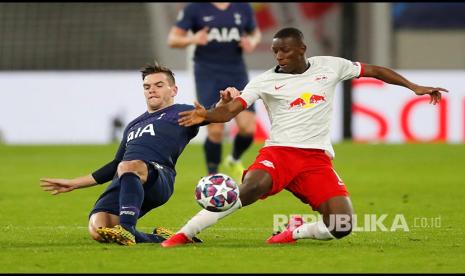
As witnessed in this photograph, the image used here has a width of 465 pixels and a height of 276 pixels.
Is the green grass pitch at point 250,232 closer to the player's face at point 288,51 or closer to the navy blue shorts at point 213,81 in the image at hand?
the navy blue shorts at point 213,81

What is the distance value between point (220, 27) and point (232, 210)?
5.72m

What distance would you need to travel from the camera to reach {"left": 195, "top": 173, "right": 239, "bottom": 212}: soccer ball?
7.02 m

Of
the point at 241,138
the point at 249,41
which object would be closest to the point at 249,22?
the point at 249,41

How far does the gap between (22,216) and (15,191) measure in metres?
2.83

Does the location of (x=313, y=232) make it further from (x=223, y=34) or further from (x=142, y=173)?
(x=223, y=34)

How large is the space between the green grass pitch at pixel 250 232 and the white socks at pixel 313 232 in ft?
0.20

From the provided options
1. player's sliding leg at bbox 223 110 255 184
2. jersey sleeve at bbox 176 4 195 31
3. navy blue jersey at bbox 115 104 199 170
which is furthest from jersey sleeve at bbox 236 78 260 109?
jersey sleeve at bbox 176 4 195 31

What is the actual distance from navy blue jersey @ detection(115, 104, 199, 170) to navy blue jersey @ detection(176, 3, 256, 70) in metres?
4.59

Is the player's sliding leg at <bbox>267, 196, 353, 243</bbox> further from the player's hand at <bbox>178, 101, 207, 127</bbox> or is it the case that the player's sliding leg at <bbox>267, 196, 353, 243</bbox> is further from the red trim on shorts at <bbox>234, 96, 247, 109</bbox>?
the player's hand at <bbox>178, 101, 207, 127</bbox>

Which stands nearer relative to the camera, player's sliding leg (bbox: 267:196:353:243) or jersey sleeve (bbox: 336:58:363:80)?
player's sliding leg (bbox: 267:196:353:243)

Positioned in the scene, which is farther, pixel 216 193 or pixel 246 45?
pixel 246 45

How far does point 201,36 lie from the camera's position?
12359 millimetres

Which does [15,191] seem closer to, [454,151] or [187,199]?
[187,199]

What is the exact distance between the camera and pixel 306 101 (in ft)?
25.1
